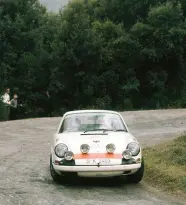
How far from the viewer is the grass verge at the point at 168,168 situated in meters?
9.29

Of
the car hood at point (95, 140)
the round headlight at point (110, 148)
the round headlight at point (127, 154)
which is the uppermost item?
the car hood at point (95, 140)

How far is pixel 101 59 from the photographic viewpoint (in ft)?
132

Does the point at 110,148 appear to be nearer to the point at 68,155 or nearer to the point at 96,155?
the point at 96,155

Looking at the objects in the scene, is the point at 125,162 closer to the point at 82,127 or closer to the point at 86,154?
the point at 86,154

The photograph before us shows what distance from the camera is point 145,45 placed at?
132 feet

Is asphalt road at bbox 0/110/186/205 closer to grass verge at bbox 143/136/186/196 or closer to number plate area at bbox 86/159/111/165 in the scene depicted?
grass verge at bbox 143/136/186/196

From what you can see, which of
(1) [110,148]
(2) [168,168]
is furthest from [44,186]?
(2) [168,168]

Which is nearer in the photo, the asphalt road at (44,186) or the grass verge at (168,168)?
the asphalt road at (44,186)

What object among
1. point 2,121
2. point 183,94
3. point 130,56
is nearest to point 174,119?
point 2,121

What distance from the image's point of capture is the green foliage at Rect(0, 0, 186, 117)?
39250 millimetres

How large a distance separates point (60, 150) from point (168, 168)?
2698mm

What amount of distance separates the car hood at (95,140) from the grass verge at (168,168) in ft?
3.67

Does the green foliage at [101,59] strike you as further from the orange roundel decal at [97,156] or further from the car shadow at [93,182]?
the orange roundel decal at [97,156]

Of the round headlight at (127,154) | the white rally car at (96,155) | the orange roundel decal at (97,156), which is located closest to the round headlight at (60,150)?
the white rally car at (96,155)
